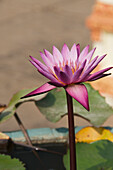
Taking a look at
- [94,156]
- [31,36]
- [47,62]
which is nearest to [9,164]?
[94,156]

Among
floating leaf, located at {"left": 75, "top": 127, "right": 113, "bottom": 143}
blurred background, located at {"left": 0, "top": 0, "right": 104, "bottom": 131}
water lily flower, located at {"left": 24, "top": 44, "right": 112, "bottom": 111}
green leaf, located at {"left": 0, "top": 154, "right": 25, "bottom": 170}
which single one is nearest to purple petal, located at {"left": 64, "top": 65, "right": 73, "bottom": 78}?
water lily flower, located at {"left": 24, "top": 44, "right": 112, "bottom": 111}

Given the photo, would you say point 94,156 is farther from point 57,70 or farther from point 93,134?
point 57,70

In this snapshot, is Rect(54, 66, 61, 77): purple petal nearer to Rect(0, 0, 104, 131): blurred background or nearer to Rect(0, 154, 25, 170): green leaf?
Rect(0, 154, 25, 170): green leaf

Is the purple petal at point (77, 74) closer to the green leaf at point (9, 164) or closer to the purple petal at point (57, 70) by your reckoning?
the purple petal at point (57, 70)

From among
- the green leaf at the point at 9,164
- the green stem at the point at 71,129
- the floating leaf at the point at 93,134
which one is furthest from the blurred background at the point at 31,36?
the green stem at the point at 71,129

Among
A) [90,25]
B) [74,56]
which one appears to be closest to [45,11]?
[90,25]

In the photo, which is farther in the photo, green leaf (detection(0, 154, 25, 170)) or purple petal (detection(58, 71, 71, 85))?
green leaf (detection(0, 154, 25, 170))

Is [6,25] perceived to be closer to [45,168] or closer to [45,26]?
[45,26]
